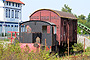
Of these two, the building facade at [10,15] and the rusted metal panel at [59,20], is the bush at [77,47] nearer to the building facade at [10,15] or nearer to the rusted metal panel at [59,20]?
the rusted metal panel at [59,20]

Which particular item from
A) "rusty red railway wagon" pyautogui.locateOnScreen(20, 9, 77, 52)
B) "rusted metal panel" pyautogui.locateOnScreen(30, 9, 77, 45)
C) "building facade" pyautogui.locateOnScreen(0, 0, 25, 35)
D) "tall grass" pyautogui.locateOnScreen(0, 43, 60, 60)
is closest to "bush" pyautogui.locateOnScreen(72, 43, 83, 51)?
"rusted metal panel" pyautogui.locateOnScreen(30, 9, 77, 45)

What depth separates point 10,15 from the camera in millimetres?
39250

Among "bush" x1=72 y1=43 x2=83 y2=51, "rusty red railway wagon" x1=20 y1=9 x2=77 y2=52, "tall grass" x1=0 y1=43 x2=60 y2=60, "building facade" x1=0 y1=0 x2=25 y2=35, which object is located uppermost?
"building facade" x1=0 y1=0 x2=25 y2=35

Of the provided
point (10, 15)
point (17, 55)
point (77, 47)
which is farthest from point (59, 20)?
point (10, 15)

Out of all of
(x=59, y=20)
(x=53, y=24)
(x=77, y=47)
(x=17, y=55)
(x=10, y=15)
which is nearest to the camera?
(x=17, y=55)

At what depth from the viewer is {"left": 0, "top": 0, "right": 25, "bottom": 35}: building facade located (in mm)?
37150

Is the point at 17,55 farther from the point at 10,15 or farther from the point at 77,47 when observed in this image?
the point at 10,15

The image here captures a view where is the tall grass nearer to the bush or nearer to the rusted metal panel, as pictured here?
the rusted metal panel

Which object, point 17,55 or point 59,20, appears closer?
point 17,55

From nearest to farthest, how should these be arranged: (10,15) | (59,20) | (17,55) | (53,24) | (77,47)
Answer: (17,55)
(53,24)
(59,20)
(77,47)
(10,15)

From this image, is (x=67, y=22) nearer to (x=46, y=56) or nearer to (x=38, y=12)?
(x=38, y=12)

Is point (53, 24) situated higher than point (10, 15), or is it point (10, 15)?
point (10, 15)

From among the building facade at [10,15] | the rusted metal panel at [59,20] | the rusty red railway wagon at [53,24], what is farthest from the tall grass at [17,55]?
the building facade at [10,15]

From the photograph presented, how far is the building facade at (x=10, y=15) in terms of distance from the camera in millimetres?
37150
